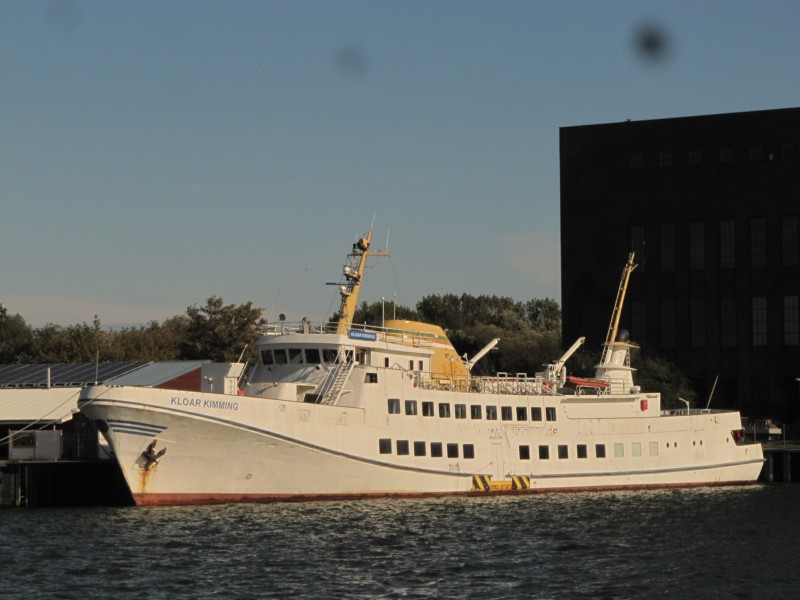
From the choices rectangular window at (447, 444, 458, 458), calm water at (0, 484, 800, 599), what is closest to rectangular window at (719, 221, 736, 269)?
calm water at (0, 484, 800, 599)

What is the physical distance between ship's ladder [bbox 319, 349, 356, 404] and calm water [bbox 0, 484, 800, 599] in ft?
13.3

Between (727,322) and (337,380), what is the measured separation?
3762cm

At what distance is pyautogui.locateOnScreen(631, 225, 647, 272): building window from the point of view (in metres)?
82.8

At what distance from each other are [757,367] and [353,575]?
49.9 metres

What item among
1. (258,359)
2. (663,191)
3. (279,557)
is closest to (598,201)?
(663,191)

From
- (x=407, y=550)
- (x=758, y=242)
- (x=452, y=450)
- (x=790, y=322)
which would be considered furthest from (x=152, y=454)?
(x=758, y=242)

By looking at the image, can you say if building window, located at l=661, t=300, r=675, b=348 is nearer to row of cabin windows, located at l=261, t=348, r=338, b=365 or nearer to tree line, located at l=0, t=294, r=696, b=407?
tree line, located at l=0, t=294, r=696, b=407

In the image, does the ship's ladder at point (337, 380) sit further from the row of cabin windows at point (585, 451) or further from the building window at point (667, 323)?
the building window at point (667, 323)

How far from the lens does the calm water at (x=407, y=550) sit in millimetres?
33188

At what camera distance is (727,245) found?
80438mm

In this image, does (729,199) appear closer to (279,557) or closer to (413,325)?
(413,325)

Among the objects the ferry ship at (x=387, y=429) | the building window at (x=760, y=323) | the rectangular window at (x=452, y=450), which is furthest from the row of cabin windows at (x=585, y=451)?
the building window at (x=760, y=323)

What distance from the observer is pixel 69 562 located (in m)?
36.0

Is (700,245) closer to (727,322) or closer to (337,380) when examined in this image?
(727,322)
